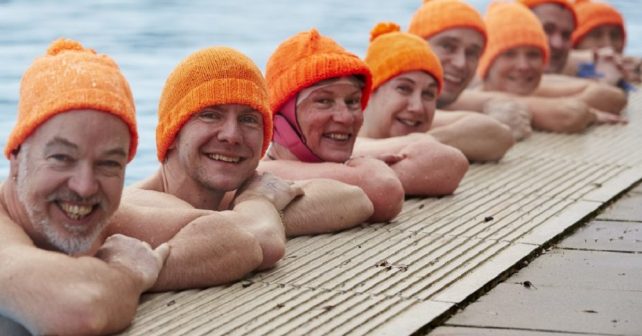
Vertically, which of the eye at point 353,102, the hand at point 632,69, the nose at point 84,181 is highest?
the nose at point 84,181

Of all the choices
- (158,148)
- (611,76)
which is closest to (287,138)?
(158,148)

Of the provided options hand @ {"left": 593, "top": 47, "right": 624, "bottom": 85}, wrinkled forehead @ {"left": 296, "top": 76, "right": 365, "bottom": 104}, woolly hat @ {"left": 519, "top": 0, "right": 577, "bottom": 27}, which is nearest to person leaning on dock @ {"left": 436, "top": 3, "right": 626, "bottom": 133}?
woolly hat @ {"left": 519, "top": 0, "right": 577, "bottom": 27}

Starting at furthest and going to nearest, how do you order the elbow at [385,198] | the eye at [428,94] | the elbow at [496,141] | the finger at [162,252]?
the elbow at [496,141] → the eye at [428,94] → the elbow at [385,198] → the finger at [162,252]

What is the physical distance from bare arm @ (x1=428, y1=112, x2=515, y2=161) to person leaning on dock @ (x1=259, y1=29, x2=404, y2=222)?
1.26m

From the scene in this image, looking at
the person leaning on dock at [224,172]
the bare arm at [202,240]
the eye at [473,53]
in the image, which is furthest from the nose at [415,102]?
the bare arm at [202,240]

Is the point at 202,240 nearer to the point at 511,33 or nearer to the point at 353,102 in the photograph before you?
the point at 353,102

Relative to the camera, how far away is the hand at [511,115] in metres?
8.41

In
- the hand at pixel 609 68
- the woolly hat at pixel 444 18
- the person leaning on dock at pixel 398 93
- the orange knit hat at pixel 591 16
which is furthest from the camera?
the orange knit hat at pixel 591 16

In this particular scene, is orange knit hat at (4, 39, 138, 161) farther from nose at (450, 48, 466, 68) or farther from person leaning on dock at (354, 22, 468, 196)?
nose at (450, 48, 466, 68)

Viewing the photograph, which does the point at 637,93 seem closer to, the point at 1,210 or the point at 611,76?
the point at 611,76

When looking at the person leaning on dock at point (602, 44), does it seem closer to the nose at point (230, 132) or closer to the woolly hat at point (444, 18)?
the woolly hat at point (444, 18)

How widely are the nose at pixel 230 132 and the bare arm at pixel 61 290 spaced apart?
1070mm

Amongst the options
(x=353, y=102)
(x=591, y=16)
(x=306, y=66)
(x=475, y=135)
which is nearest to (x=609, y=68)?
(x=591, y=16)

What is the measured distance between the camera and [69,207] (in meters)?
4.18
